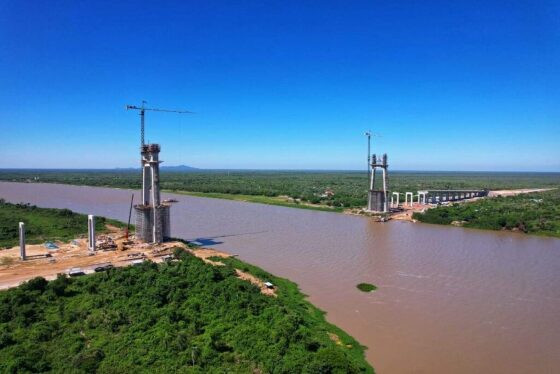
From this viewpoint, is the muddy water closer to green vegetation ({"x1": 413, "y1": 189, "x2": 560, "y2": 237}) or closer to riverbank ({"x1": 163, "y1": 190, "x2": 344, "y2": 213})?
green vegetation ({"x1": 413, "y1": 189, "x2": 560, "y2": 237})

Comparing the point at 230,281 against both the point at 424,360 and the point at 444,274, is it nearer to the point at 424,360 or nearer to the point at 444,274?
the point at 424,360

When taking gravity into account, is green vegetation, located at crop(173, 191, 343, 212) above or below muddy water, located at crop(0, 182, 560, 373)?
above

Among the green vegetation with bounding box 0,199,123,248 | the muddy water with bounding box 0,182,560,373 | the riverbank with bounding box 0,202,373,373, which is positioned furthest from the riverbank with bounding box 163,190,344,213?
the riverbank with bounding box 0,202,373,373

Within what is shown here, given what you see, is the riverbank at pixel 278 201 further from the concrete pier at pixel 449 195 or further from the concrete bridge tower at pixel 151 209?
the concrete bridge tower at pixel 151 209

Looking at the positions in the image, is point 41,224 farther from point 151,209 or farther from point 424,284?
point 424,284

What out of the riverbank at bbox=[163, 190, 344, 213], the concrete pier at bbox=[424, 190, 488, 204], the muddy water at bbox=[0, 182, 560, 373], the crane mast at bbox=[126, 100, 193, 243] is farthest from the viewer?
the concrete pier at bbox=[424, 190, 488, 204]

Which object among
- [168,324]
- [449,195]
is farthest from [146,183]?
[449,195]
